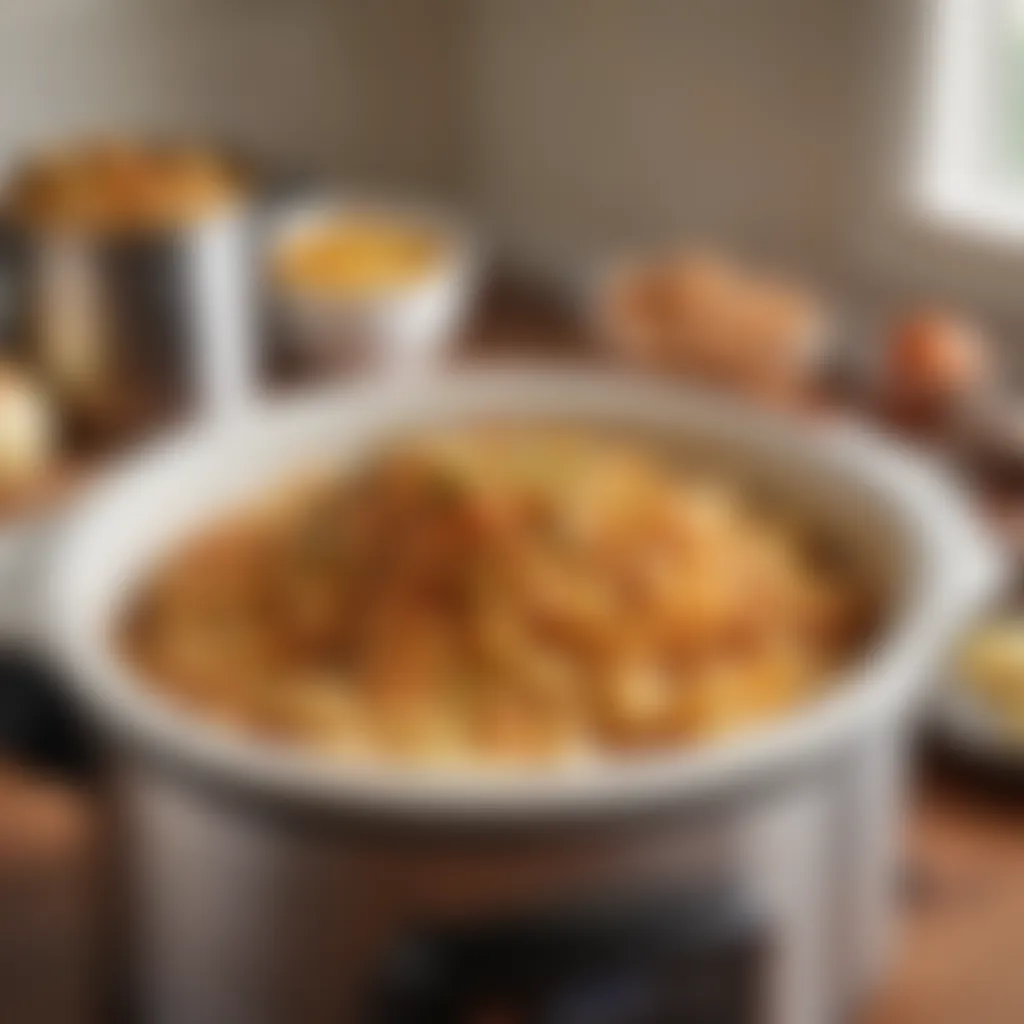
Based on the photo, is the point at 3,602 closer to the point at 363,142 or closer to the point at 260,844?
the point at 260,844

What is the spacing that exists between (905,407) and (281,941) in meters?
0.48

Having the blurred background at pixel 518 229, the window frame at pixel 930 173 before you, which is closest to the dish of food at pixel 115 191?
the blurred background at pixel 518 229

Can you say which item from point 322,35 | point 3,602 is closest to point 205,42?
point 322,35

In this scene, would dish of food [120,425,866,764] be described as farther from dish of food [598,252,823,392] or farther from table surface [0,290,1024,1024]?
dish of food [598,252,823,392]

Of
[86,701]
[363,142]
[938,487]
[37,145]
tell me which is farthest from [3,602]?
[363,142]

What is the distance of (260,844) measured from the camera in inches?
20.8

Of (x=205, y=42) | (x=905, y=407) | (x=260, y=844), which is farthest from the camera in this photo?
(x=205, y=42)

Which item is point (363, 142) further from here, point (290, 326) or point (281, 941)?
point (281, 941)

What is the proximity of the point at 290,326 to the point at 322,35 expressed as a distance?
9.8 inches

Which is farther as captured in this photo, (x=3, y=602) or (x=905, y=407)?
(x=905, y=407)

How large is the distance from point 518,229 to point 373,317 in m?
0.23

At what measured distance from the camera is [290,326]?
1.03 m

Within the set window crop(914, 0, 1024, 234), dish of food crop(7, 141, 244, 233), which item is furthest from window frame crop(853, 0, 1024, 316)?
dish of food crop(7, 141, 244, 233)

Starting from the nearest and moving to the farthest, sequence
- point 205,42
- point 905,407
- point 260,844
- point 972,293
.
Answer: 1. point 260,844
2. point 905,407
3. point 972,293
4. point 205,42
